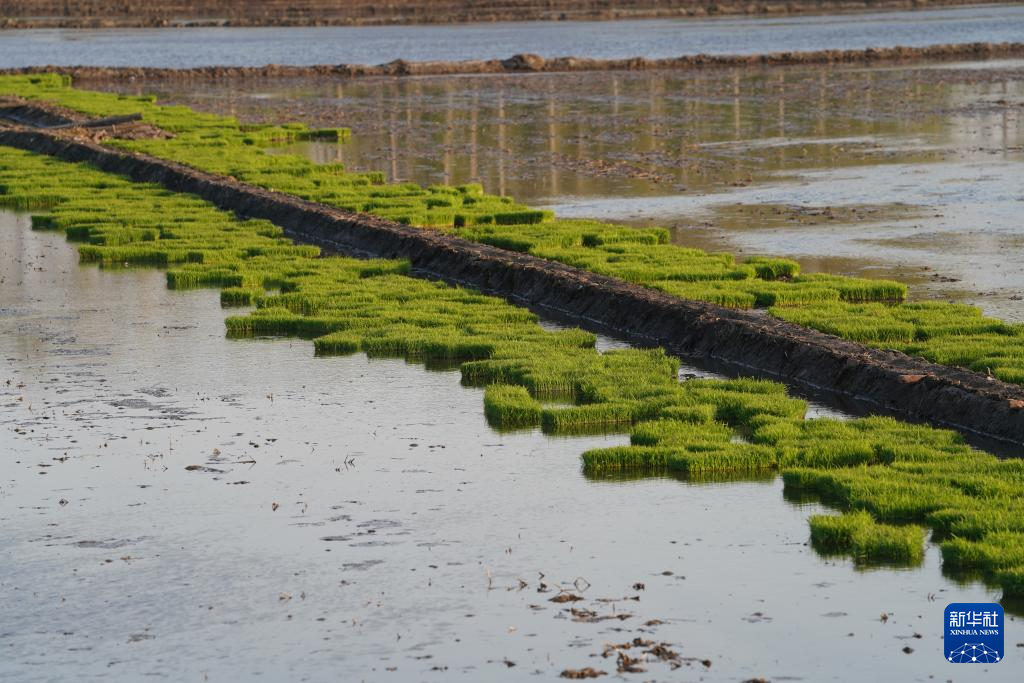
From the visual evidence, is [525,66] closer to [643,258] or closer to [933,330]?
[643,258]

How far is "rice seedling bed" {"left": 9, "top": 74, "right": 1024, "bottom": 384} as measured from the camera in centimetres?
1538

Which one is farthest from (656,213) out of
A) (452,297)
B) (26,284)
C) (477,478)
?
(477,478)

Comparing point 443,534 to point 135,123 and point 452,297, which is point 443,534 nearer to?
point 452,297

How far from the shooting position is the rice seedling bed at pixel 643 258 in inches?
606

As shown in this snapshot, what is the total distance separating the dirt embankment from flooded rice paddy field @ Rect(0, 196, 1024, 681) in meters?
122

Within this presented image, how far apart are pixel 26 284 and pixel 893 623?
1462 centimetres

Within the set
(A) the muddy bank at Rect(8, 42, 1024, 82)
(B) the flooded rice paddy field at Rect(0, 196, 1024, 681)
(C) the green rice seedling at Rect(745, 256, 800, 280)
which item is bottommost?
(B) the flooded rice paddy field at Rect(0, 196, 1024, 681)

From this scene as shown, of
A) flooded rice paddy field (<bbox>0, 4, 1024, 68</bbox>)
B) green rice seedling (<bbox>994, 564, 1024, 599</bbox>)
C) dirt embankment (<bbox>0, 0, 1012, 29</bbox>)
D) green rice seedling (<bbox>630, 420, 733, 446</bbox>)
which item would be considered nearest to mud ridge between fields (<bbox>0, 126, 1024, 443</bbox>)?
green rice seedling (<bbox>630, 420, 733, 446</bbox>)

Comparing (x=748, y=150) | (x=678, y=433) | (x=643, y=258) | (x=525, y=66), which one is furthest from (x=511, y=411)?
(x=525, y=66)

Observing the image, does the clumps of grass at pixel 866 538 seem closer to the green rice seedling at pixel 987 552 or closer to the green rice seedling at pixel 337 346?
the green rice seedling at pixel 987 552

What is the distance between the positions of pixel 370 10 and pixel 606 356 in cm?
12772

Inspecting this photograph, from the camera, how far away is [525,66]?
231 ft

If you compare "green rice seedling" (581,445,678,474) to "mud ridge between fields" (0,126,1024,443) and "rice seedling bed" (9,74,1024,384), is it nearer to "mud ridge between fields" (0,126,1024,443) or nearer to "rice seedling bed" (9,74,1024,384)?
"mud ridge between fields" (0,126,1024,443)

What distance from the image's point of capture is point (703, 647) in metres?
8.61
